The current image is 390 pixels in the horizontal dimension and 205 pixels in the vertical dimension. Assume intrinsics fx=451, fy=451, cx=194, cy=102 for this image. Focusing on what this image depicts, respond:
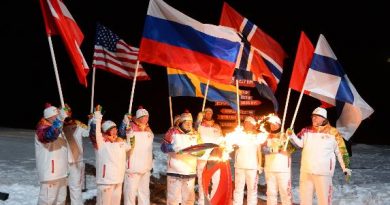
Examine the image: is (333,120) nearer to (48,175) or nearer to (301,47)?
(301,47)

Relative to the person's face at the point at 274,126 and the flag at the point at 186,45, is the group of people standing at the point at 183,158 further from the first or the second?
the flag at the point at 186,45

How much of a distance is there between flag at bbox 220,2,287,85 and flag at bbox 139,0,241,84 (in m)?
0.78

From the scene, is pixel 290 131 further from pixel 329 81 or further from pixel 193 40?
pixel 193 40

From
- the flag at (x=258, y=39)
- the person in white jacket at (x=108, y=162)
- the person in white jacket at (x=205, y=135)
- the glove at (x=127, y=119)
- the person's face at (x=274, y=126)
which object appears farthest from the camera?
the person in white jacket at (x=205, y=135)

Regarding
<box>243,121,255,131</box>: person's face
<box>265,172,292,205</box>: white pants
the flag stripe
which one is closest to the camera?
the flag stripe

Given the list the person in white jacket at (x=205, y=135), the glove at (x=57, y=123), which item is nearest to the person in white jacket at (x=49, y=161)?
the glove at (x=57, y=123)

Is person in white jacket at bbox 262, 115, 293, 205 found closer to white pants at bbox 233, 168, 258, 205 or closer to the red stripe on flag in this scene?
white pants at bbox 233, 168, 258, 205

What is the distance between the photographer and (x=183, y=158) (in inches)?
314

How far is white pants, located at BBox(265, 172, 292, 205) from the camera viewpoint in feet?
26.8

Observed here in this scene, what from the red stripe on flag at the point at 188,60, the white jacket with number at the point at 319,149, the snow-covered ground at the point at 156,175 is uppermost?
the red stripe on flag at the point at 188,60

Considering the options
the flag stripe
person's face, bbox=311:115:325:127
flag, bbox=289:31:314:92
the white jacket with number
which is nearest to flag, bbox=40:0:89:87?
the flag stripe

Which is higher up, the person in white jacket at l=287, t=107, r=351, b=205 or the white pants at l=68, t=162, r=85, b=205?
the person in white jacket at l=287, t=107, r=351, b=205

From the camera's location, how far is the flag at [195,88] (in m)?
9.14

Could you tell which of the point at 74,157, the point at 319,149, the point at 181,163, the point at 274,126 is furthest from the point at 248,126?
the point at 74,157
